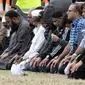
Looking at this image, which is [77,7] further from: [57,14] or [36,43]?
[36,43]

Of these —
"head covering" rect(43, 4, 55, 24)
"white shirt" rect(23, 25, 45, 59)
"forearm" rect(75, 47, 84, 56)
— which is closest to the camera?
"forearm" rect(75, 47, 84, 56)

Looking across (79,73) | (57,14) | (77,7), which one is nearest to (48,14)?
(57,14)

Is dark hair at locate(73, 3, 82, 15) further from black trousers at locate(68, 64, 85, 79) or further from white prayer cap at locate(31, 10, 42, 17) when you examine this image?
white prayer cap at locate(31, 10, 42, 17)

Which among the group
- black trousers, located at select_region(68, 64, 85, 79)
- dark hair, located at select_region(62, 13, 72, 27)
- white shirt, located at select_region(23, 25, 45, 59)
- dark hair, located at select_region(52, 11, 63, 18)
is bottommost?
black trousers, located at select_region(68, 64, 85, 79)

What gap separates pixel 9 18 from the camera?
13.9 metres

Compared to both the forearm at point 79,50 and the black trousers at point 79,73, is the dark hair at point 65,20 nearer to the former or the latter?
the forearm at point 79,50

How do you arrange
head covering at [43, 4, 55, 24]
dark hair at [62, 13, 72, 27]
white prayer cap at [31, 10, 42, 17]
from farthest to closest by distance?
white prayer cap at [31, 10, 42, 17] < head covering at [43, 4, 55, 24] < dark hair at [62, 13, 72, 27]

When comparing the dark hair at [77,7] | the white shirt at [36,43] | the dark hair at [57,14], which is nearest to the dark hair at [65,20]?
the dark hair at [57,14]

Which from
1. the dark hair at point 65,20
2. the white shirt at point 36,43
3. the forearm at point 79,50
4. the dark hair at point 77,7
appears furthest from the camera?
the white shirt at point 36,43

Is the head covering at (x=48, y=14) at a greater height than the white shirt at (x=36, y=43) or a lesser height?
greater

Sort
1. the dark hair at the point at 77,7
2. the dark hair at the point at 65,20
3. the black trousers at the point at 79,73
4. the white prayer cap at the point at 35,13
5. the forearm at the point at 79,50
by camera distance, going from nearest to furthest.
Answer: the black trousers at the point at 79,73 < the forearm at the point at 79,50 < the dark hair at the point at 77,7 < the dark hair at the point at 65,20 < the white prayer cap at the point at 35,13

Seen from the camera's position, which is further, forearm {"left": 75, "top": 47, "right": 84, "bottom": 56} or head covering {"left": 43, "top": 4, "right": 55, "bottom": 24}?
head covering {"left": 43, "top": 4, "right": 55, "bottom": 24}

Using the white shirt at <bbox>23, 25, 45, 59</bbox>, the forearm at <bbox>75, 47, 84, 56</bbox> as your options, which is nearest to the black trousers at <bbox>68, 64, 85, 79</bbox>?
the forearm at <bbox>75, 47, 84, 56</bbox>

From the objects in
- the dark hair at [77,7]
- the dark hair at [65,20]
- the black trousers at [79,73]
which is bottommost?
the black trousers at [79,73]
